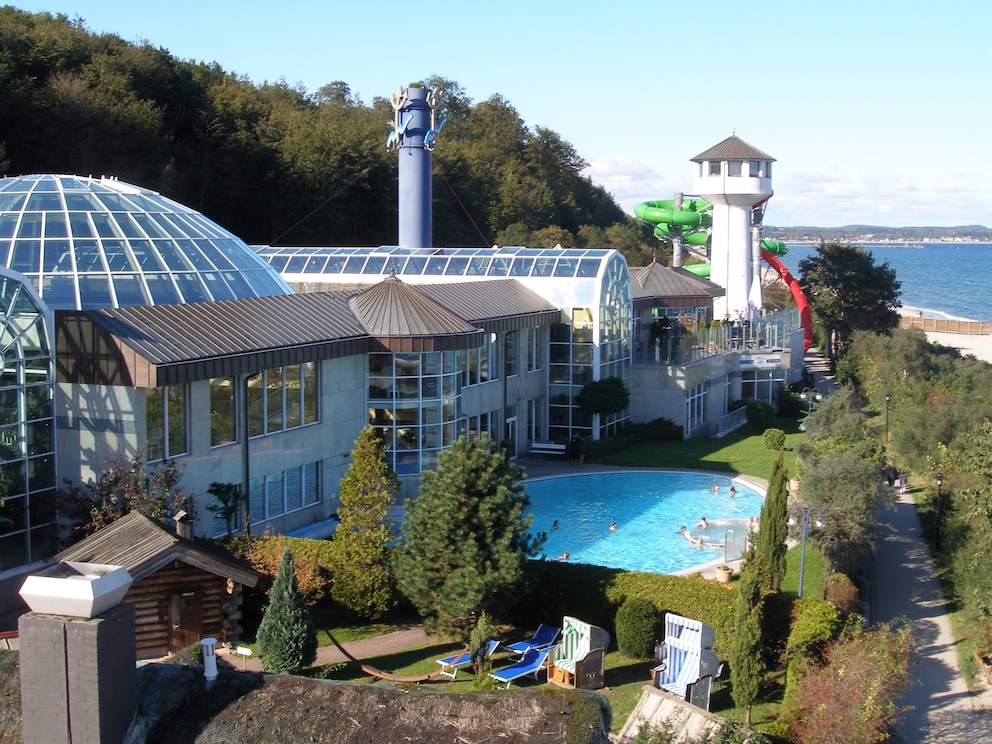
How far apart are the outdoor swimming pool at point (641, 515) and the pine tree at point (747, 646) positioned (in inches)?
305

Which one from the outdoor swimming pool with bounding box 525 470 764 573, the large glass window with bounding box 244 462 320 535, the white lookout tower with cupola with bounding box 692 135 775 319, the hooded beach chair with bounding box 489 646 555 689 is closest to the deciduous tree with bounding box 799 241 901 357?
the white lookout tower with cupola with bounding box 692 135 775 319

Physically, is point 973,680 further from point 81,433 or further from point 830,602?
point 81,433

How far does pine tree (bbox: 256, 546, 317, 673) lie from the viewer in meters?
18.3

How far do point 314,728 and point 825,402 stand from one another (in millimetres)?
27283

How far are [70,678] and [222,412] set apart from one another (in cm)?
1522

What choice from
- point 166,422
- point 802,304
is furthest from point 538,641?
point 802,304

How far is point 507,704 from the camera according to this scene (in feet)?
36.1

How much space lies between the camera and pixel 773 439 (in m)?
41.3

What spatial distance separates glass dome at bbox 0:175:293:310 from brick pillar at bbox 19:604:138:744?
51.6ft

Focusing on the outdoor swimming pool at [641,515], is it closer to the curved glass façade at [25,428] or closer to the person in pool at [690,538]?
the person in pool at [690,538]

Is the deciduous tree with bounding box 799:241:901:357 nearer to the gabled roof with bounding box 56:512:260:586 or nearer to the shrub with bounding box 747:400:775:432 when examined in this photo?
the shrub with bounding box 747:400:775:432

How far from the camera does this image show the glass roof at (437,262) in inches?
1634

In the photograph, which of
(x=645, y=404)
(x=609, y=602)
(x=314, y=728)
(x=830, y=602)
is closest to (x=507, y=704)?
(x=314, y=728)

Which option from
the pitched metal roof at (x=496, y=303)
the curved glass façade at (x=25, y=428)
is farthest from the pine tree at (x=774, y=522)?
the pitched metal roof at (x=496, y=303)
